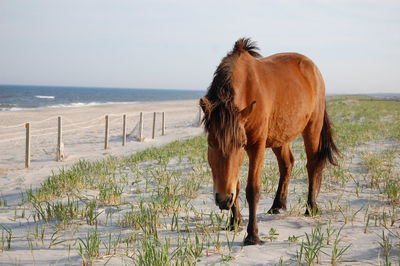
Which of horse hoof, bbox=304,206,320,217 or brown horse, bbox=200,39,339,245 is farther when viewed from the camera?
horse hoof, bbox=304,206,320,217

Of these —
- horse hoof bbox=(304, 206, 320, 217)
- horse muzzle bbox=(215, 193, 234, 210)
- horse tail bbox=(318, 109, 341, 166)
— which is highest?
horse tail bbox=(318, 109, 341, 166)

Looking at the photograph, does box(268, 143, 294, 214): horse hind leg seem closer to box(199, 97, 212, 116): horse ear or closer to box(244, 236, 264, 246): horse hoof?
box(244, 236, 264, 246): horse hoof

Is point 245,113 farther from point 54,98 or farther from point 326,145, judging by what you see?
point 54,98

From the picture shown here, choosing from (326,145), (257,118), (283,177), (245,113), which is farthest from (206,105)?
(326,145)

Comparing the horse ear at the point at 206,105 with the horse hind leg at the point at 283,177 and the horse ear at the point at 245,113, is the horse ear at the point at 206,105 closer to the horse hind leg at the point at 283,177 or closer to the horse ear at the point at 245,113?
the horse ear at the point at 245,113

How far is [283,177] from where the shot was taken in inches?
179

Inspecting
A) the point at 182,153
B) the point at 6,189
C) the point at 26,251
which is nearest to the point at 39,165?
the point at 6,189

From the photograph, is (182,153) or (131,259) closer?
(131,259)

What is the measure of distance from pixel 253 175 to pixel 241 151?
53 cm

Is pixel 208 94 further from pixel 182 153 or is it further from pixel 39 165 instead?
pixel 39 165

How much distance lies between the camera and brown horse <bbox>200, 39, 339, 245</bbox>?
2799mm

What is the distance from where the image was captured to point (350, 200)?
4.47 m

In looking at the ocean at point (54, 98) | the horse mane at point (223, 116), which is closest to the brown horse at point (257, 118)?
the horse mane at point (223, 116)

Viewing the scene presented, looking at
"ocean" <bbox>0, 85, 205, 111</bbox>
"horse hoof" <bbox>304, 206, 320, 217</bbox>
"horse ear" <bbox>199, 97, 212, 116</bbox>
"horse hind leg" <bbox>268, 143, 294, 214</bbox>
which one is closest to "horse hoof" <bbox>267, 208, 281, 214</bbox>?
"horse hind leg" <bbox>268, 143, 294, 214</bbox>
